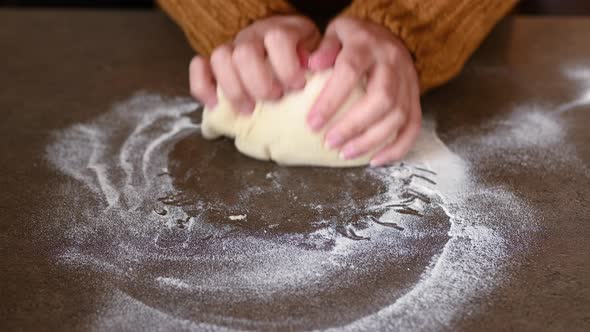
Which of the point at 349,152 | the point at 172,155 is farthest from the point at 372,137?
the point at 172,155

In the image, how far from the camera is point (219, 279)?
0.58m

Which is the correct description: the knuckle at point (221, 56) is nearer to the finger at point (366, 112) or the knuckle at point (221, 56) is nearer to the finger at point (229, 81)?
the finger at point (229, 81)

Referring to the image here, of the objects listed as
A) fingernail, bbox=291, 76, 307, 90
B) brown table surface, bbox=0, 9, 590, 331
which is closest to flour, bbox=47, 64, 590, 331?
brown table surface, bbox=0, 9, 590, 331

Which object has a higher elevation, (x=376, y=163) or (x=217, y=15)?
(x=217, y=15)

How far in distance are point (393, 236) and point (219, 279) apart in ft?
0.62

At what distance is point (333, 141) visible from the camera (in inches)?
28.3

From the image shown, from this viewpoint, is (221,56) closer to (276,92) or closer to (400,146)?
(276,92)

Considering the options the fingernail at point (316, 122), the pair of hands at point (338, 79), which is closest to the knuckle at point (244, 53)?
the pair of hands at point (338, 79)

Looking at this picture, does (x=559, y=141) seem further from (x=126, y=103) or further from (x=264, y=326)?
(x=126, y=103)

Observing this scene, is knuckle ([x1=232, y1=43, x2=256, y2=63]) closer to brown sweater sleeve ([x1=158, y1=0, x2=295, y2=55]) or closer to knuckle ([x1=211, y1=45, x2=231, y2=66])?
knuckle ([x1=211, y1=45, x2=231, y2=66])

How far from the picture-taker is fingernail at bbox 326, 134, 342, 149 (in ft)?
2.35

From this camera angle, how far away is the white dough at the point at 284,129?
721mm

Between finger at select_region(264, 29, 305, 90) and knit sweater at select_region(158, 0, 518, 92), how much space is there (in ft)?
0.45

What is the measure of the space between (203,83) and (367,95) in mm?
206
